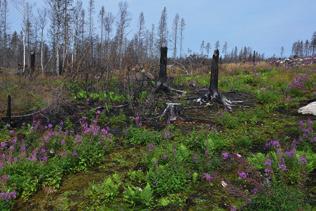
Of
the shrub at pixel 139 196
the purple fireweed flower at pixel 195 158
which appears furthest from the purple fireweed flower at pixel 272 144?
the shrub at pixel 139 196

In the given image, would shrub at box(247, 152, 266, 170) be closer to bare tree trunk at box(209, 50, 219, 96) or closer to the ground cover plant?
the ground cover plant

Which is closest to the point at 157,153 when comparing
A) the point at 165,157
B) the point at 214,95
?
the point at 165,157

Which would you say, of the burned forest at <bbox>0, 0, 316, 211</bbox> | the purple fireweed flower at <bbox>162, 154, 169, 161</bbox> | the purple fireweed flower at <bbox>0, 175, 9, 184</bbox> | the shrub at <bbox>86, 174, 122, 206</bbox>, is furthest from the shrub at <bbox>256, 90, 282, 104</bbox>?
the purple fireweed flower at <bbox>0, 175, 9, 184</bbox>

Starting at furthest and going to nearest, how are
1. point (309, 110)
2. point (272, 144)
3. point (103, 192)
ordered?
point (309, 110) → point (272, 144) → point (103, 192)

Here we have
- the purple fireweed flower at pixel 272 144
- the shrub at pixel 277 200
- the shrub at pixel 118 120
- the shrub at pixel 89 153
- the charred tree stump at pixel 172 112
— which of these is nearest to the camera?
the shrub at pixel 277 200

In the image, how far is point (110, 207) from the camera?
3975 millimetres

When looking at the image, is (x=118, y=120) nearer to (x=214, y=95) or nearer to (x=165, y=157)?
(x=165, y=157)

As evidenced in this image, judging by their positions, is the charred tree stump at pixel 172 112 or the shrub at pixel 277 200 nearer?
the shrub at pixel 277 200

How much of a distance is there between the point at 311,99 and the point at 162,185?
7.63m

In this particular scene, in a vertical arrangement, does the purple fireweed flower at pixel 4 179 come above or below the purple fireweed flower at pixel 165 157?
below

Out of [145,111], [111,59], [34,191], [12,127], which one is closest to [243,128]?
[145,111]

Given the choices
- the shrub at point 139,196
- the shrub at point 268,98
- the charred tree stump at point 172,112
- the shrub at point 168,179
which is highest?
the shrub at point 268,98

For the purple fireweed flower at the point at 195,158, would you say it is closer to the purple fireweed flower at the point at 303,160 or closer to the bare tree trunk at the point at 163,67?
the purple fireweed flower at the point at 303,160

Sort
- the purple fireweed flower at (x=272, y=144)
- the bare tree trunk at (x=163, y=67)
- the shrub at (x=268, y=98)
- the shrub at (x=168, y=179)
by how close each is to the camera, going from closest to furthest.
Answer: the shrub at (x=168, y=179), the purple fireweed flower at (x=272, y=144), the shrub at (x=268, y=98), the bare tree trunk at (x=163, y=67)
